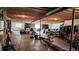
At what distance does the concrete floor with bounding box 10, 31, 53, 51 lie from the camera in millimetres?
2236

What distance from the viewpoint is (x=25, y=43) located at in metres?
2.25

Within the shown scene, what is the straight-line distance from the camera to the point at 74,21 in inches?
86.4

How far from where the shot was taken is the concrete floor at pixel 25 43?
2.24 metres

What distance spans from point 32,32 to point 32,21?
0.21 meters
